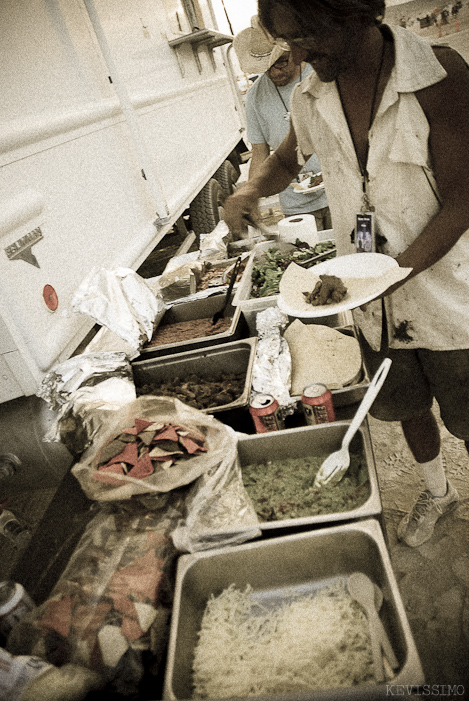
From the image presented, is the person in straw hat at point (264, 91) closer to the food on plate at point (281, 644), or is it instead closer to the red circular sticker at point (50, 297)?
the red circular sticker at point (50, 297)

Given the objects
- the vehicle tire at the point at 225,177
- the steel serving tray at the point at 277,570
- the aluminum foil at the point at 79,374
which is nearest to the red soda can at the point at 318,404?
the steel serving tray at the point at 277,570

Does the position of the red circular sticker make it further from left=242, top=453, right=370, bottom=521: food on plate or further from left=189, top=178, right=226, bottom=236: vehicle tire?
left=189, top=178, right=226, bottom=236: vehicle tire

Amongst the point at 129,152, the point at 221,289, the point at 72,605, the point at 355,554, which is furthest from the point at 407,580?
the point at 129,152

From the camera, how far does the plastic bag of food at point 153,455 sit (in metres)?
1.37

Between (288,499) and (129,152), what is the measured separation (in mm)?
2724

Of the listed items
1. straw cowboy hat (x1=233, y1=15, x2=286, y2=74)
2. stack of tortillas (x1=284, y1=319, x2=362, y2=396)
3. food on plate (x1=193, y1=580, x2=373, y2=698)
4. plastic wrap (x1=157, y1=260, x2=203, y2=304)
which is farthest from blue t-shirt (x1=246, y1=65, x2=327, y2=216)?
food on plate (x1=193, y1=580, x2=373, y2=698)

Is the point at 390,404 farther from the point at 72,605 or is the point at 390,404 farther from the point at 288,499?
the point at 72,605

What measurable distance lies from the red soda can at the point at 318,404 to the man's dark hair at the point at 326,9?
117 centimetres

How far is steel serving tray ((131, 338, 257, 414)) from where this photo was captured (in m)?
2.19

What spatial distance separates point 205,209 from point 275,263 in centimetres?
274

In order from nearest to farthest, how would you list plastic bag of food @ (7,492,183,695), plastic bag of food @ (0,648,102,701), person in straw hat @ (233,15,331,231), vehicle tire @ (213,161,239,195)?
plastic bag of food @ (0,648,102,701), plastic bag of food @ (7,492,183,695), person in straw hat @ (233,15,331,231), vehicle tire @ (213,161,239,195)

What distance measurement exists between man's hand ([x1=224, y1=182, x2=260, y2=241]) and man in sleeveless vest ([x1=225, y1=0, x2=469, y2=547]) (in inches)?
11.3

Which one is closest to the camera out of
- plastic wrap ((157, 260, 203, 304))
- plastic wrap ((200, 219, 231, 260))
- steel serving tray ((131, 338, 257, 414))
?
steel serving tray ((131, 338, 257, 414))

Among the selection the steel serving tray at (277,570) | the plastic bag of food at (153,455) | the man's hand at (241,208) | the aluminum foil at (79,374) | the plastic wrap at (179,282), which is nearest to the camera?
the steel serving tray at (277,570)
